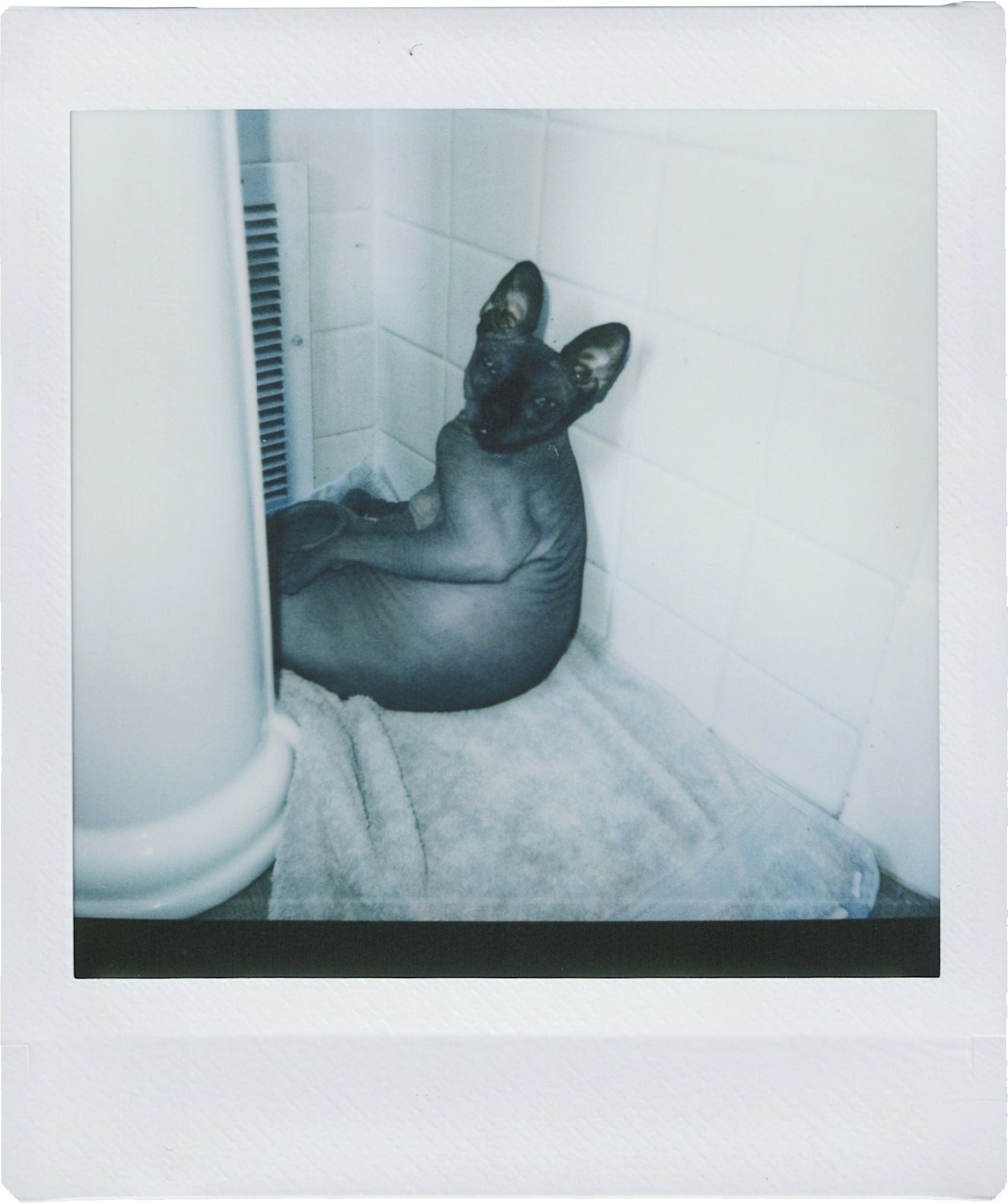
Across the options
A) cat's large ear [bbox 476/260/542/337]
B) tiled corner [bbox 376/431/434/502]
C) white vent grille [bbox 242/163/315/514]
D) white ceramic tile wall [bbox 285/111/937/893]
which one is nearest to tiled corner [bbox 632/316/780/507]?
white ceramic tile wall [bbox 285/111/937/893]

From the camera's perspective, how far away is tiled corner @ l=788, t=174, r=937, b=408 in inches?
21.7

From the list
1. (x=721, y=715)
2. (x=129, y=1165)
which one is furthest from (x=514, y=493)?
(x=129, y=1165)

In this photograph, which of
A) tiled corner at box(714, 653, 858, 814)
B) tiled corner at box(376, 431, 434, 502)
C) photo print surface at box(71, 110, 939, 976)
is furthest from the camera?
tiled corner at box(376, 431, 434, 502)

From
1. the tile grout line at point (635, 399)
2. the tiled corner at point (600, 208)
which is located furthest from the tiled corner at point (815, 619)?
the tiled corner at point (600, 208)

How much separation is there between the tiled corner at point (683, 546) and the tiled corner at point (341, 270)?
29 centimetres

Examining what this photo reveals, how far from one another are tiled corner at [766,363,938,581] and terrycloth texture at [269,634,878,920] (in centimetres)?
22

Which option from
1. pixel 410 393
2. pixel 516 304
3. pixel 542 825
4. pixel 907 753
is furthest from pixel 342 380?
pixel 907 753

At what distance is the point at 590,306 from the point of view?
2.28 ft

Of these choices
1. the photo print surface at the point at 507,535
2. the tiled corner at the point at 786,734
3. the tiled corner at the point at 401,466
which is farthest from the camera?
the tiled corner at the point at 401,466

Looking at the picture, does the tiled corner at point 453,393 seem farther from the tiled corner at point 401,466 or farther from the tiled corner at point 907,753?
the tiled corner at point 907,753

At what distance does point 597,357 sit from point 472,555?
0.21 meters

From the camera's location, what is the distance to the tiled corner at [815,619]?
0.62 metres

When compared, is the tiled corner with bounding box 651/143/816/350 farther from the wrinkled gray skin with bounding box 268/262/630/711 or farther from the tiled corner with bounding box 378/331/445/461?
the tiled corner with bounding box 378/331/445/461

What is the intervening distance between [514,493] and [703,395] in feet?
0.61
